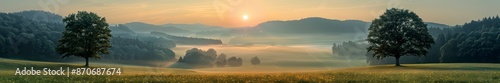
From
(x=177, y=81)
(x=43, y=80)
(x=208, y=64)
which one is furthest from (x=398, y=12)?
(x=208, y=64)

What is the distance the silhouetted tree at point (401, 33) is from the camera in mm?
80562

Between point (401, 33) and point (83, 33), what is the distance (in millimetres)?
52218

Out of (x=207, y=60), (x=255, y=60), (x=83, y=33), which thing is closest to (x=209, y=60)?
(x=207, y=60)

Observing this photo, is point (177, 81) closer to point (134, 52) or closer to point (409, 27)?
point (409, 27)

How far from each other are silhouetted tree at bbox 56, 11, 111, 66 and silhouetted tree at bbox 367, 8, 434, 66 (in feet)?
150

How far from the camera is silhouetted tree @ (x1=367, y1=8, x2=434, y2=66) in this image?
80.6 m

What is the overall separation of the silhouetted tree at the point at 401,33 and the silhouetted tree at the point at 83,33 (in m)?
45.8

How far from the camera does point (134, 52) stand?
196 meters

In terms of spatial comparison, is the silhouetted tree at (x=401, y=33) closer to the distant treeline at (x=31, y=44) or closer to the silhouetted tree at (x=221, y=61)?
the silhouetted tree at (x=221, y=61)

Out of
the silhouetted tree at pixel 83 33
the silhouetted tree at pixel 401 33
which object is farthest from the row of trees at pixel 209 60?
the silhouetted tree at pixel 83 33

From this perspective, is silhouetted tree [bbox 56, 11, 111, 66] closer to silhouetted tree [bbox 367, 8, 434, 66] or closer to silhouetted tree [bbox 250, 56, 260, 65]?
silhouetted tree [bbox 367, 8, 434, 66]

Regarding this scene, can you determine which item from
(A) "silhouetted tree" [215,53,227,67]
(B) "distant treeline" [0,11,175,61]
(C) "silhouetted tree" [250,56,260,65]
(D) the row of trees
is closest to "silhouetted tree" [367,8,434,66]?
(D) the row of trees

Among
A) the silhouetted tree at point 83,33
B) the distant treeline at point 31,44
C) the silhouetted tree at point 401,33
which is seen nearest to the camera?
the silhouetted tree at point 83,33

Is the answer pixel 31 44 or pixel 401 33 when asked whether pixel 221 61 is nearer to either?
pixel 31 44
